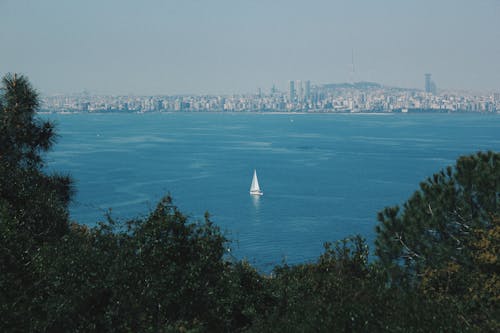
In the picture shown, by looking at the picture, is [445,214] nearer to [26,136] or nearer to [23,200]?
[23,200]

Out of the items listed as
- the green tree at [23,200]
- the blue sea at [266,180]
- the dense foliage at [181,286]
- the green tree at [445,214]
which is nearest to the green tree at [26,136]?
the green tree at [23,200]

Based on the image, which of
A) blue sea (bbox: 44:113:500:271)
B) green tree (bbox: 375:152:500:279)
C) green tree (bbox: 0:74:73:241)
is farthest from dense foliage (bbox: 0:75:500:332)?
blue sea (bbox: 44:113:500:271)

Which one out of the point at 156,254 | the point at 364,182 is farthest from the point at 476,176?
the point at 364,182

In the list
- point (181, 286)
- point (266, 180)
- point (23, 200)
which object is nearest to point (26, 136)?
point (23, 200)

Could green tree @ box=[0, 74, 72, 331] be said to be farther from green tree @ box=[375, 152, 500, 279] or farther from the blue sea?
green tree @ box=[375, 152, 500, 279]

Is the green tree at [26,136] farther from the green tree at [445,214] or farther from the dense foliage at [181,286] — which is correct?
the green tree at [445,214]

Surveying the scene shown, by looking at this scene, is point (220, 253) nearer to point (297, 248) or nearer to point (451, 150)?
point (297, 248)

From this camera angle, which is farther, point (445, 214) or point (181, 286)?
point (445, 214)

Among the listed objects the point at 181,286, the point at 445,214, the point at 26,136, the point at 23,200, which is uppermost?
the point at 26,136

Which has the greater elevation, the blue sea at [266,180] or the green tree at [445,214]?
the green tree at [445,214]
